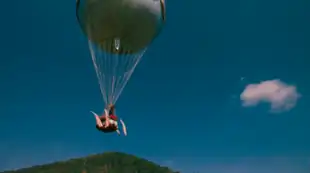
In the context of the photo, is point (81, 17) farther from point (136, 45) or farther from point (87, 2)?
point (136, 45)


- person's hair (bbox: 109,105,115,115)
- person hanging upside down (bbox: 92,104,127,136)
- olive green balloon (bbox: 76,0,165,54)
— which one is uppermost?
olive green balloon (bbox: 76,0,165,54)

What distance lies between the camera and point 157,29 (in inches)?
918

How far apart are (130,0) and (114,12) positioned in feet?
3.36

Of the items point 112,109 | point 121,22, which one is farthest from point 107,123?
→ point 121,22

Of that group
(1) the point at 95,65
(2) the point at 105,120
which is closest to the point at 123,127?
(2) the point at 105,120

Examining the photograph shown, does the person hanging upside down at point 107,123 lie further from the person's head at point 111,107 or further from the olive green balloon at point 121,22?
the olive green balloon at point 121,22

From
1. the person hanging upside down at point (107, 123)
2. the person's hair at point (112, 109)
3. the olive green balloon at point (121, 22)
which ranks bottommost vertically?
the person hanging upside down at point (107, 123)

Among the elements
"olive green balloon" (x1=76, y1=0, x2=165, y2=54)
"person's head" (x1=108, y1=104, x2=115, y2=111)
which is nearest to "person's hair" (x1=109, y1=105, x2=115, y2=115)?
"person's head" (x1=108, y1=104, x2=115, y2=111)

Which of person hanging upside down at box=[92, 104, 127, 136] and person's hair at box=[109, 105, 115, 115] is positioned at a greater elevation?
person's hair at box=[109, 105, 115, 115]

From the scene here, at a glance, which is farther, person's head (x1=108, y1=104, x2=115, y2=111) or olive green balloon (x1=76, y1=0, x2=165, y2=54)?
person's head (x1=108, y1=104, x2=115, y2=111)

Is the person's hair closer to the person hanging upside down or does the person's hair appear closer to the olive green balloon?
the person hanging upside down

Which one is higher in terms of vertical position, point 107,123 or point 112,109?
point 112,109

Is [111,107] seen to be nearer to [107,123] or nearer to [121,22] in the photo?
[107,123]

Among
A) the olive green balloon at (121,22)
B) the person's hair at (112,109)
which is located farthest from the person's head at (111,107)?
the olive green balloon at (121,22)
